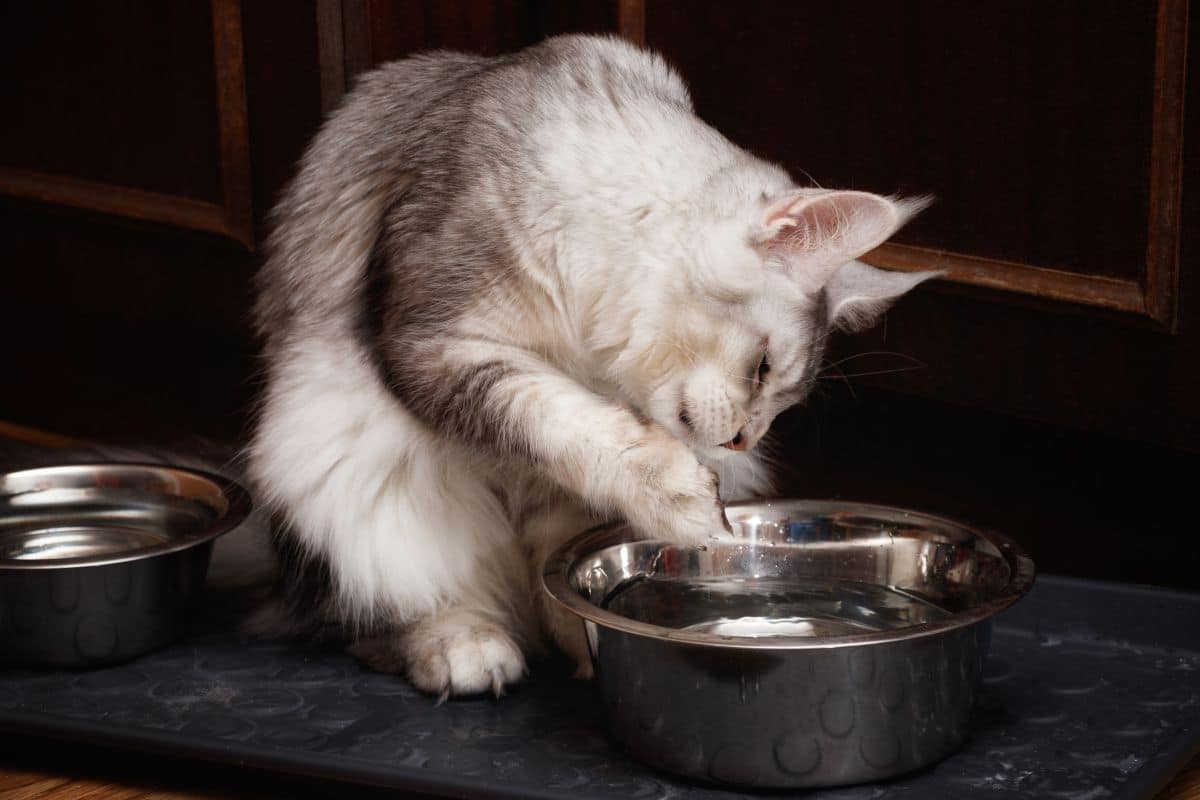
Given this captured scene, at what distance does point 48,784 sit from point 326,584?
38cm

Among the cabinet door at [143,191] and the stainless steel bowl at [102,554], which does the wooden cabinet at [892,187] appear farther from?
the stainless steel bowl at [102,554]

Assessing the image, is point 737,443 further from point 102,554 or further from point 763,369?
point 102,554

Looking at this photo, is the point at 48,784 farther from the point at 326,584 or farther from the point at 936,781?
the point at 936,781

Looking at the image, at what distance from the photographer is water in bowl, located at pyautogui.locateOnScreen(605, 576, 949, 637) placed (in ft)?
5.51

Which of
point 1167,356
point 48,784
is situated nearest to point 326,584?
point 48,784

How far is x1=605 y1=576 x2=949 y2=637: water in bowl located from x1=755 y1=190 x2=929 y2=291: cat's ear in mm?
348

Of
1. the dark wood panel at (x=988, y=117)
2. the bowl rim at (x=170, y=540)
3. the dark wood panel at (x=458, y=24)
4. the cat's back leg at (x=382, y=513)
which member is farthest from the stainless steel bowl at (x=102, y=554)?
the dark wood panel at (x=988, y=117)

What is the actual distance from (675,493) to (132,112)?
59.1 inches

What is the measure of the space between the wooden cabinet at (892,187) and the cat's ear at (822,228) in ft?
0.91

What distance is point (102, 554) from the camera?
1.77 meters

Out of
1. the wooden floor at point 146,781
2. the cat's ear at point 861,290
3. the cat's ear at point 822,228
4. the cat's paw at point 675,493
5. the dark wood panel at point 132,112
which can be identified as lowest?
the wooden floor at point 146,781

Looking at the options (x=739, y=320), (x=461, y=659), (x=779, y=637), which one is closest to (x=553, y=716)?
(x=461, y=659)

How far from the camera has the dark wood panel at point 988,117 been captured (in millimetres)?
1811

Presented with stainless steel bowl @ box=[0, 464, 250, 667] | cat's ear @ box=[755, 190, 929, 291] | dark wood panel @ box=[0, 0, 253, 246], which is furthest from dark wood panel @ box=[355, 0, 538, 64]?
cat's ear @ box=[755, 190, 929, 291]
